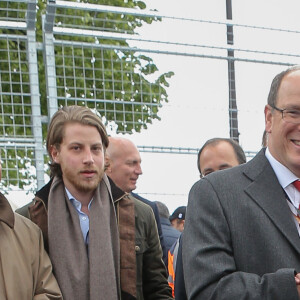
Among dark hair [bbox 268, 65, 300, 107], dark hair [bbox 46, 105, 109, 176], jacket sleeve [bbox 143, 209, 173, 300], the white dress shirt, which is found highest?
dark hair [bbox 268, 65, 300, 107]

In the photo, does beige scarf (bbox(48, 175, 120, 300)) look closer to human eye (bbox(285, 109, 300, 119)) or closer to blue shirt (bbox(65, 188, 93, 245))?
blue shirt (bbox(65, 188, 93, 245))

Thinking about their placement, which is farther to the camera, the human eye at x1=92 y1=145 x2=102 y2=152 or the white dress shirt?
the human eye at x1=92 y1=145 x2=102 y2=152

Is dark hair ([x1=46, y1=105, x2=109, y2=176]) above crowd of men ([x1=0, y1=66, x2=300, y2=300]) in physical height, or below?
above

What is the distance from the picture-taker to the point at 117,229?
4.46 meters

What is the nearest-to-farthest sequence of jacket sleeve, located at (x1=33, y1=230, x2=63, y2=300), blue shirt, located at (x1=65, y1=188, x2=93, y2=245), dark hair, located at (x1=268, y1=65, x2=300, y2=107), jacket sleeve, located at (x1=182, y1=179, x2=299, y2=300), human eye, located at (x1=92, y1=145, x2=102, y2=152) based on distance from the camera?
1. jacket sleeve, located at (x1=182, y1=179, x2=299, y2=300)
2. dark hair, located at (x1=268, y1=65, x2=300, y2=107)
3. jacket sleeve, located at (x1=33, y1=230, x2=63, y2=300)
4. blue shirt, located at (x1=65, y1=188, x2=93, y2=245)
5. human eye, located at (x1=92, y1=145, x2=102, y2=152)

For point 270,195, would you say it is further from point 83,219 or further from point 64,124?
point 64,124

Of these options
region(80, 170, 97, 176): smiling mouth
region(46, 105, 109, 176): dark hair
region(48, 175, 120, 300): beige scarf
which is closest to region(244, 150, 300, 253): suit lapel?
region(48, 175, 120, 300): beige scarf

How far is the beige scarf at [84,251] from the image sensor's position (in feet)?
13.8

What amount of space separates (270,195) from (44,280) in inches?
58.1

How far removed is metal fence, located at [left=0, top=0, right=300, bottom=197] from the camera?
614 cm

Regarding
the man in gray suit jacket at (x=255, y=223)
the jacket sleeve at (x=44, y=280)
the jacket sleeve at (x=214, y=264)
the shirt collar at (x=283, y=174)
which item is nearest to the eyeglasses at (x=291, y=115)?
the man in gray suit jacket at (x=255, y=223)


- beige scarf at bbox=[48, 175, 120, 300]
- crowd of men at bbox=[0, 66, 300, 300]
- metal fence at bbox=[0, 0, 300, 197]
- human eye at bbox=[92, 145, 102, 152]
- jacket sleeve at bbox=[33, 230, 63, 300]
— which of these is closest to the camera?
crowd of men at bbox=[0, 66, 300, 300]

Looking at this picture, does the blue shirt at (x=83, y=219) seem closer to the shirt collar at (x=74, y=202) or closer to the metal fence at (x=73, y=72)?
the shirt collar at (x=74, y=202)

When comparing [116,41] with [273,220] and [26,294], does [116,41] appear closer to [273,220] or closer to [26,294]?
[26,294]
